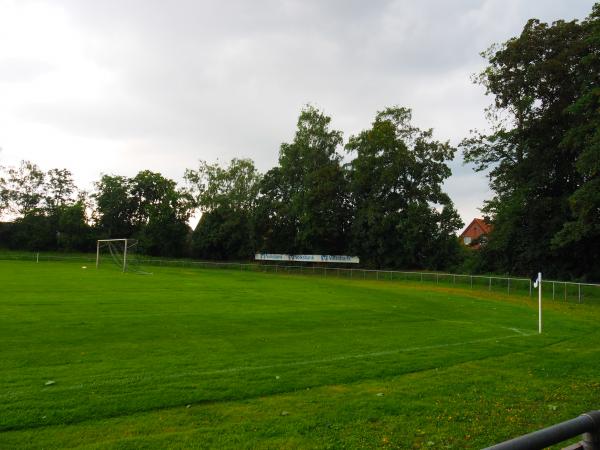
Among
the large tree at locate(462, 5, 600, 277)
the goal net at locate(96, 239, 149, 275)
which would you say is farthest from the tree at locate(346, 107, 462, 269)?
the goal net at locate(96, 239, 149, 275)

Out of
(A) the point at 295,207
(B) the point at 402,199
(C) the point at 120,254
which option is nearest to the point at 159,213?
(C) the point at 120,254

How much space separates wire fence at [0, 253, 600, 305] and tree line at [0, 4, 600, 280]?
392 cm

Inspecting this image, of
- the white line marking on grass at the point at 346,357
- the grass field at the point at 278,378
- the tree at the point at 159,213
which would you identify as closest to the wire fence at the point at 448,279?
the tree at the point at 159,213

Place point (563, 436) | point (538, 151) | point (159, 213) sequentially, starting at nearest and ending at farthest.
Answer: point (563, 436) < point (538, 151) < point (159, 213)

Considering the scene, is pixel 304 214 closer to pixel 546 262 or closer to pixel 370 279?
pixel 370 279

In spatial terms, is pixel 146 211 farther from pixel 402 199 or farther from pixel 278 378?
pixel 278 378

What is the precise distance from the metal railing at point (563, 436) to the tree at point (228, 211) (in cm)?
6526

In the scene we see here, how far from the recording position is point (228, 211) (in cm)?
7094

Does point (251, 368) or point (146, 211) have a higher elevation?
point (146, 211)

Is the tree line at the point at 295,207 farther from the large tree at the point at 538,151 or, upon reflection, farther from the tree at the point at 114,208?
the large tree at the point at 538,151

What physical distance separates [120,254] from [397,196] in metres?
37.0

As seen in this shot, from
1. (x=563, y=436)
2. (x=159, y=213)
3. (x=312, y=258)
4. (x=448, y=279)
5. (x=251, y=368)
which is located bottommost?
(x=251, y=368)

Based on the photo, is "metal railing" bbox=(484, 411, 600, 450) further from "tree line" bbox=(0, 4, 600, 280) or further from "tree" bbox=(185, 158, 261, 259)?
"tree" bbox=(185, 158, 261, 259)

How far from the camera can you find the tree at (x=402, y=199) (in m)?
54.4
